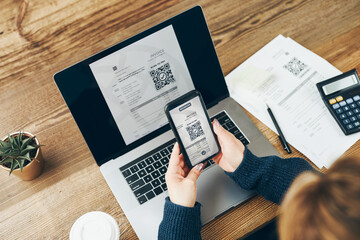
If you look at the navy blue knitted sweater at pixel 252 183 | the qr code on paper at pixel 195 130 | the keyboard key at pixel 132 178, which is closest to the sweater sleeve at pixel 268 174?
the navy blue knitted sweater at pixel 252 183

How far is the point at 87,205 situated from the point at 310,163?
0.52 metres

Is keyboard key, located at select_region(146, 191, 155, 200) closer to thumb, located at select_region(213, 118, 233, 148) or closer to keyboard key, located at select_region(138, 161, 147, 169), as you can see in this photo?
keyboard key, located at select_region(138, 161, 147, 169)

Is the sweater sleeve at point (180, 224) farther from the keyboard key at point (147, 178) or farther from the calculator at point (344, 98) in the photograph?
the calculator at point (344, 98)

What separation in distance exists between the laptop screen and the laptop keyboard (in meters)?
0.04

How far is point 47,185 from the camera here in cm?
83

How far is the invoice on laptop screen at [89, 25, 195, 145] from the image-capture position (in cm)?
75

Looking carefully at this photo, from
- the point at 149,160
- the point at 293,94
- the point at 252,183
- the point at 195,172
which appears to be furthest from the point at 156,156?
the point at 293,94

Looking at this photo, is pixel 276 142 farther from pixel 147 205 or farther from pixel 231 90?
pixel 147 205

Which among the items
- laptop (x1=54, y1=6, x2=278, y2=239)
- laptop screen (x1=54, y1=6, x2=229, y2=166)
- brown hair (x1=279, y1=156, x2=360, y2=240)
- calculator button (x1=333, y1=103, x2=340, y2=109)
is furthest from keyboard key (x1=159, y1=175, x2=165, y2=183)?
calculator button (x1=333, y1=103, x2=340, y2=109)

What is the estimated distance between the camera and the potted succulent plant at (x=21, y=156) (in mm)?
761

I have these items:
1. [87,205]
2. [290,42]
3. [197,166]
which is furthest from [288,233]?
[290,42]

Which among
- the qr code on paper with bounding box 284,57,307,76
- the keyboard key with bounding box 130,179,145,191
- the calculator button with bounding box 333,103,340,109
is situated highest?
the qr code on paper with bounding box 284,57,307,76

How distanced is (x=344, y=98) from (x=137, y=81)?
494 mm

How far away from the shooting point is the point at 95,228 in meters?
0.69
